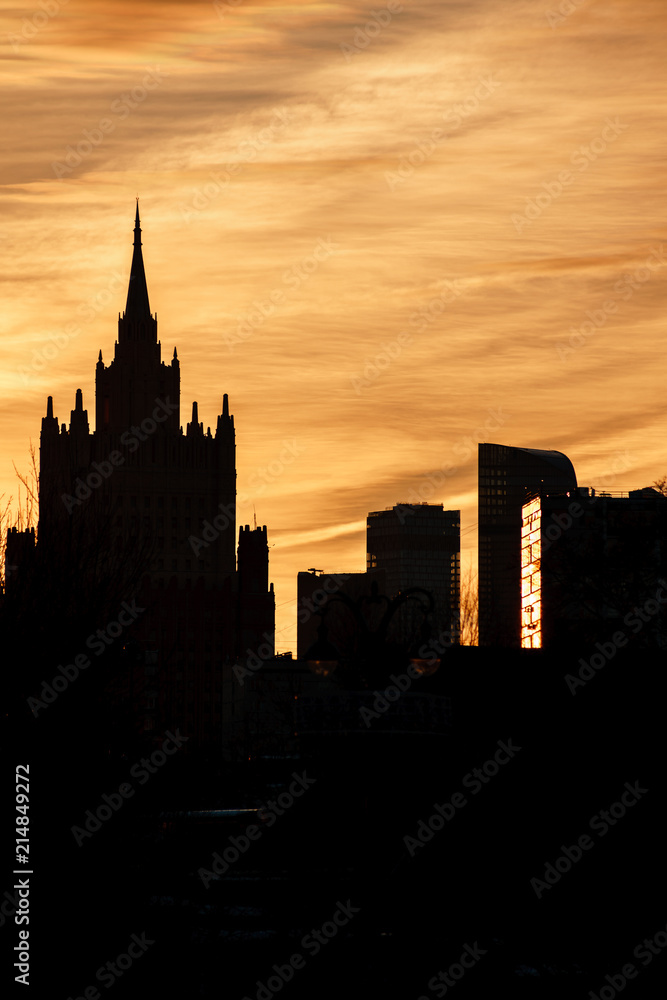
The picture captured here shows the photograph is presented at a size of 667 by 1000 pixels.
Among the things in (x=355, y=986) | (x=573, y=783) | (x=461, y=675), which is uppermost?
(x=461, y=675)

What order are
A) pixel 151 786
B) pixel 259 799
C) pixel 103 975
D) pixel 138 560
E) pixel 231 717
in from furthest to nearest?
pixel 231 717 → pixel 259 799 → pixel 138 560 → pixel 151 786 → pixel 103 975

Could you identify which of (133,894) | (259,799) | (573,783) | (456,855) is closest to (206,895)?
(456,855)

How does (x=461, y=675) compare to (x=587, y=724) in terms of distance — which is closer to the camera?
(x=587, y=724)

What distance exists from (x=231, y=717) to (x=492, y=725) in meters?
147

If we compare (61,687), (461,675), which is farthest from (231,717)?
(61,687)

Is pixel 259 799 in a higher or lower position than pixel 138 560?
lower

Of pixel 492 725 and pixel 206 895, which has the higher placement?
pixel 492 725

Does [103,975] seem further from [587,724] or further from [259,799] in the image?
[259,799]

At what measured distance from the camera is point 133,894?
2188 cm

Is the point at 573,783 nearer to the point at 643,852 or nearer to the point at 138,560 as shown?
the point at 643,852

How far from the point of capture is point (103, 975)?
2016cm

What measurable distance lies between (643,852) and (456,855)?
421 centimetres

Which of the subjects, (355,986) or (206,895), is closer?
(355,986)

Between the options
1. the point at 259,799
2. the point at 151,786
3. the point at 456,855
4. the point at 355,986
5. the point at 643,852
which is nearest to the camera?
the point at 355,986
